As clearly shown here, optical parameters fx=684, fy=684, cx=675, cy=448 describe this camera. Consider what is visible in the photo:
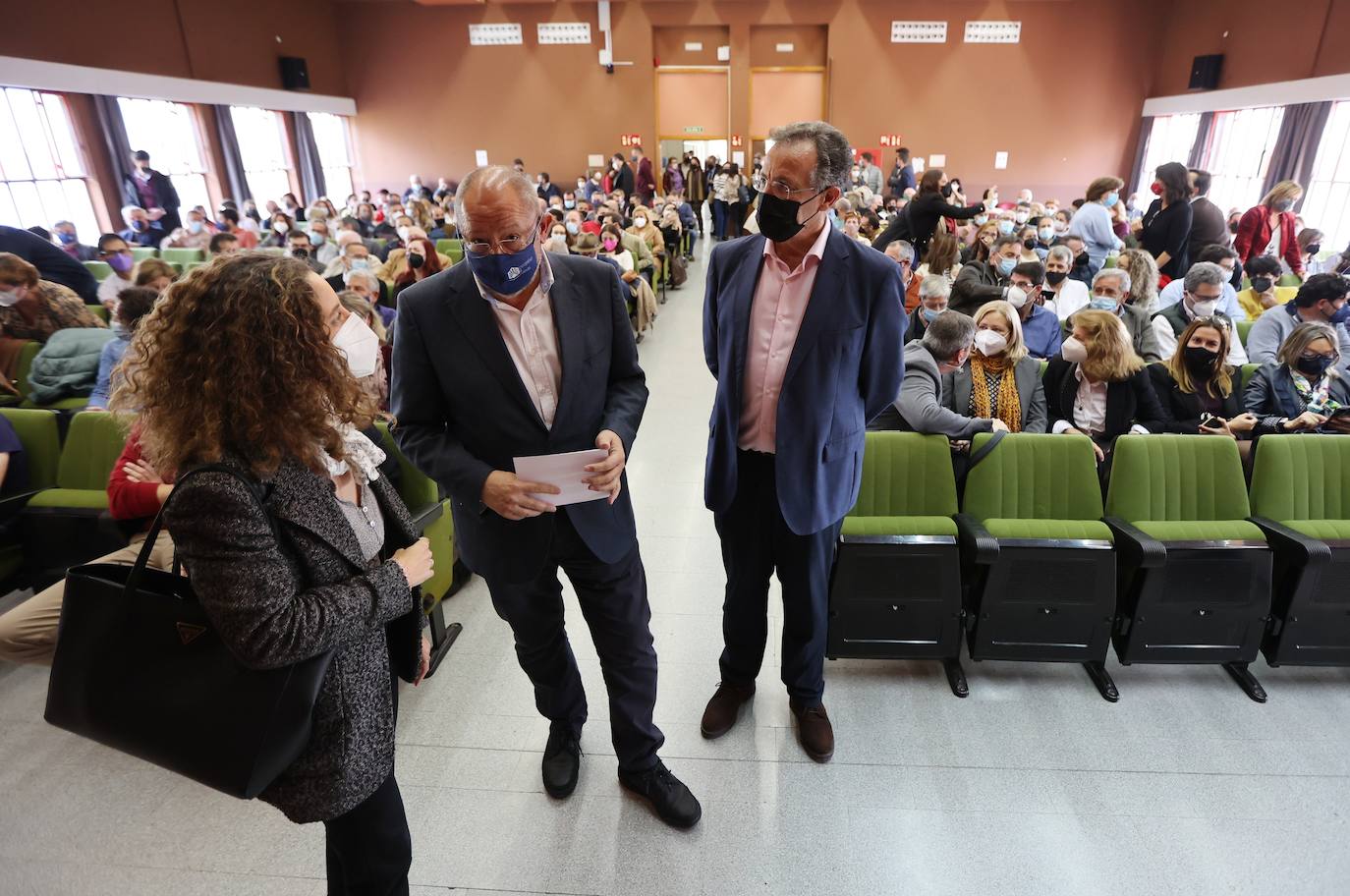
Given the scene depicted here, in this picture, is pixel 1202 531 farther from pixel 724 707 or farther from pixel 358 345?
pixel 358 345

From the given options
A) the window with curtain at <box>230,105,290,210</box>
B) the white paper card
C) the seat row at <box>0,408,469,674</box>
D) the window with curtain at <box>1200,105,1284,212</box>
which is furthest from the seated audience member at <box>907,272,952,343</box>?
the window with curtain at <box>230,105,290,210</box>

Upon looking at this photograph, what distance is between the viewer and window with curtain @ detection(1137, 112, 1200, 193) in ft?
46.1

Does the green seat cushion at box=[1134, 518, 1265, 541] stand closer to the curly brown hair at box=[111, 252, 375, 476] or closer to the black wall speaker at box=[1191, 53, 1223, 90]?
the curly brown hair at box=[111, 252, 375, 476]

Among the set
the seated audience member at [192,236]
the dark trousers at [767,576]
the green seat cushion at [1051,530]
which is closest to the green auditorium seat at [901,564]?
the green seat cushion at [1051,530]

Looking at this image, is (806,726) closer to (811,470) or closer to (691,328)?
(811,470)

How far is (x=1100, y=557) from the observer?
96.2 inches

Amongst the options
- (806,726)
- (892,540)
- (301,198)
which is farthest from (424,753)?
(301,198)

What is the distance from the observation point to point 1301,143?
10.4 meters

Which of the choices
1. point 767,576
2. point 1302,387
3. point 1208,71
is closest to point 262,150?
point 767,576

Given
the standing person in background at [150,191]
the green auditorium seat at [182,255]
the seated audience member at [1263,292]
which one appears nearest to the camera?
the seated audience member at [1263,292]

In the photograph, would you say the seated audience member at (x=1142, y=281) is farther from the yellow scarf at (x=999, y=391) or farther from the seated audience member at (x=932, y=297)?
the yellow scarf at (x=999, y=391)

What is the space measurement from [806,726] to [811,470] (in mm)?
981

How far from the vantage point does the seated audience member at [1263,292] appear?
541 centimetres

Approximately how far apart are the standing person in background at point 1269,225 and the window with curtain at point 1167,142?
7967 millimetres
